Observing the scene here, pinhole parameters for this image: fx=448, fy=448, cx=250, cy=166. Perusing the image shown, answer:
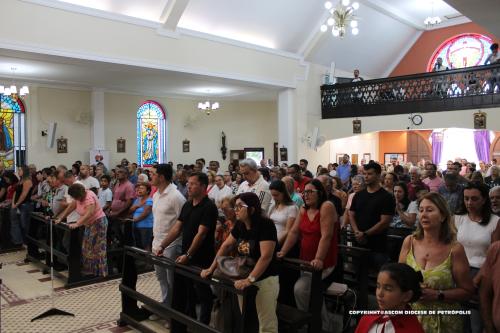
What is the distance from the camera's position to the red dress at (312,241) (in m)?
4.11

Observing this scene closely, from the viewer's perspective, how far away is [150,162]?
16.5 metres

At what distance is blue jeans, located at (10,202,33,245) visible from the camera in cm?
850

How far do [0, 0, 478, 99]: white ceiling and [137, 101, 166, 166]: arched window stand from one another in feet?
2.43

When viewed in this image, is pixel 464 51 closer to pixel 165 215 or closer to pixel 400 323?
pixel 165 215

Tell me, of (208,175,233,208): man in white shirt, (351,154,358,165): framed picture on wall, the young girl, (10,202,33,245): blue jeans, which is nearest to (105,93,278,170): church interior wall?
(351,154,358,165): framed picture on wall

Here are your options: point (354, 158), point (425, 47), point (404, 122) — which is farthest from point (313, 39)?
point (425, 47)

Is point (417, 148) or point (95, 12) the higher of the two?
point (95, 12)

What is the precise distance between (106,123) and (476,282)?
546 inches

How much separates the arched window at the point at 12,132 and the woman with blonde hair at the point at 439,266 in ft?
43.6

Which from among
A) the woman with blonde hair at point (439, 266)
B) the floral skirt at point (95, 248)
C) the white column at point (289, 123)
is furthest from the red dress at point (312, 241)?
the white column at point (289, 123)

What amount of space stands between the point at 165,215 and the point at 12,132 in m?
10.8

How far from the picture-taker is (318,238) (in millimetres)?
4156

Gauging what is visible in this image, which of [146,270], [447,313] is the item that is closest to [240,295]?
[447,313]

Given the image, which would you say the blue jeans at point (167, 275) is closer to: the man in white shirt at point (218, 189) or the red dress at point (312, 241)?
the red dress at point (312, 241)
